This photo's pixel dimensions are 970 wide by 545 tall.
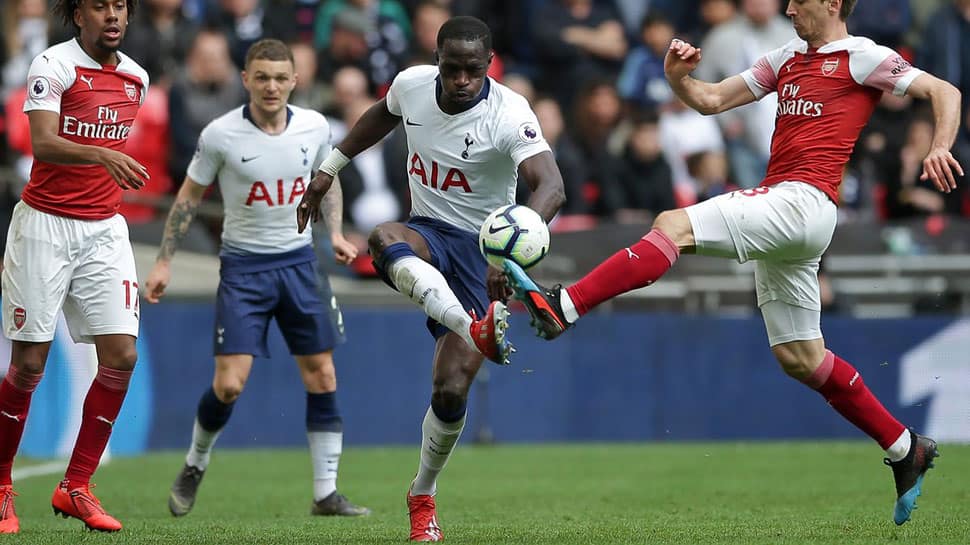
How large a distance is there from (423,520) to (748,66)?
1113 cm

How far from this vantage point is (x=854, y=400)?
8367 millimetres

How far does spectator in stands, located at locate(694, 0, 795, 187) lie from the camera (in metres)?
17.9

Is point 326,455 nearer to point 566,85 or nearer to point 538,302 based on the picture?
point 538,302

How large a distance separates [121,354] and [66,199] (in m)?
0.93

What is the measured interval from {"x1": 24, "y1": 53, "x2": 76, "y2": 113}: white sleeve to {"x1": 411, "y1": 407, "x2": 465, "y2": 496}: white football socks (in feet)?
8.70

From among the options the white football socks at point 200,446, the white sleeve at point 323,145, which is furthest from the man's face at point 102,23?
the white football socks at point 200,446

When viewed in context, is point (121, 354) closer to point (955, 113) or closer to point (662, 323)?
point (955, 113)

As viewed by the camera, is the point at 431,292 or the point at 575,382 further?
the point at 575,382

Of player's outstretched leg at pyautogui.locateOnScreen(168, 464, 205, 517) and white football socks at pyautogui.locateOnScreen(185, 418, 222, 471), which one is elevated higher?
white football socks at pyautogui.locateOnScreen(185, 418, 222, 471)

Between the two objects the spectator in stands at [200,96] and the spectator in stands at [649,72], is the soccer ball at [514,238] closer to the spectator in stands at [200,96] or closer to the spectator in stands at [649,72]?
the spectator in stands at [200,96]

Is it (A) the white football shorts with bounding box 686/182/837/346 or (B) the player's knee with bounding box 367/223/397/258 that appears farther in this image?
(B) the player's knee with bounding box 367/223/397/258


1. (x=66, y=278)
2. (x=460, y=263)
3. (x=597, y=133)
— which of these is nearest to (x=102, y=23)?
(x=66, y=278)

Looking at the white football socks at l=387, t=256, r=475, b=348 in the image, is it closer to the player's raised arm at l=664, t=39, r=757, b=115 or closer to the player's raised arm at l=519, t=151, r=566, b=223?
the player's raised arm at l=519, t=151, r=566, b=223

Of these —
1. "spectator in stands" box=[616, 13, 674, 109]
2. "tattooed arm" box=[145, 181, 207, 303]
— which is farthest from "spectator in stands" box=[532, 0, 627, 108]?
"tattooed arm" box=[145, 181, 207, 303]
